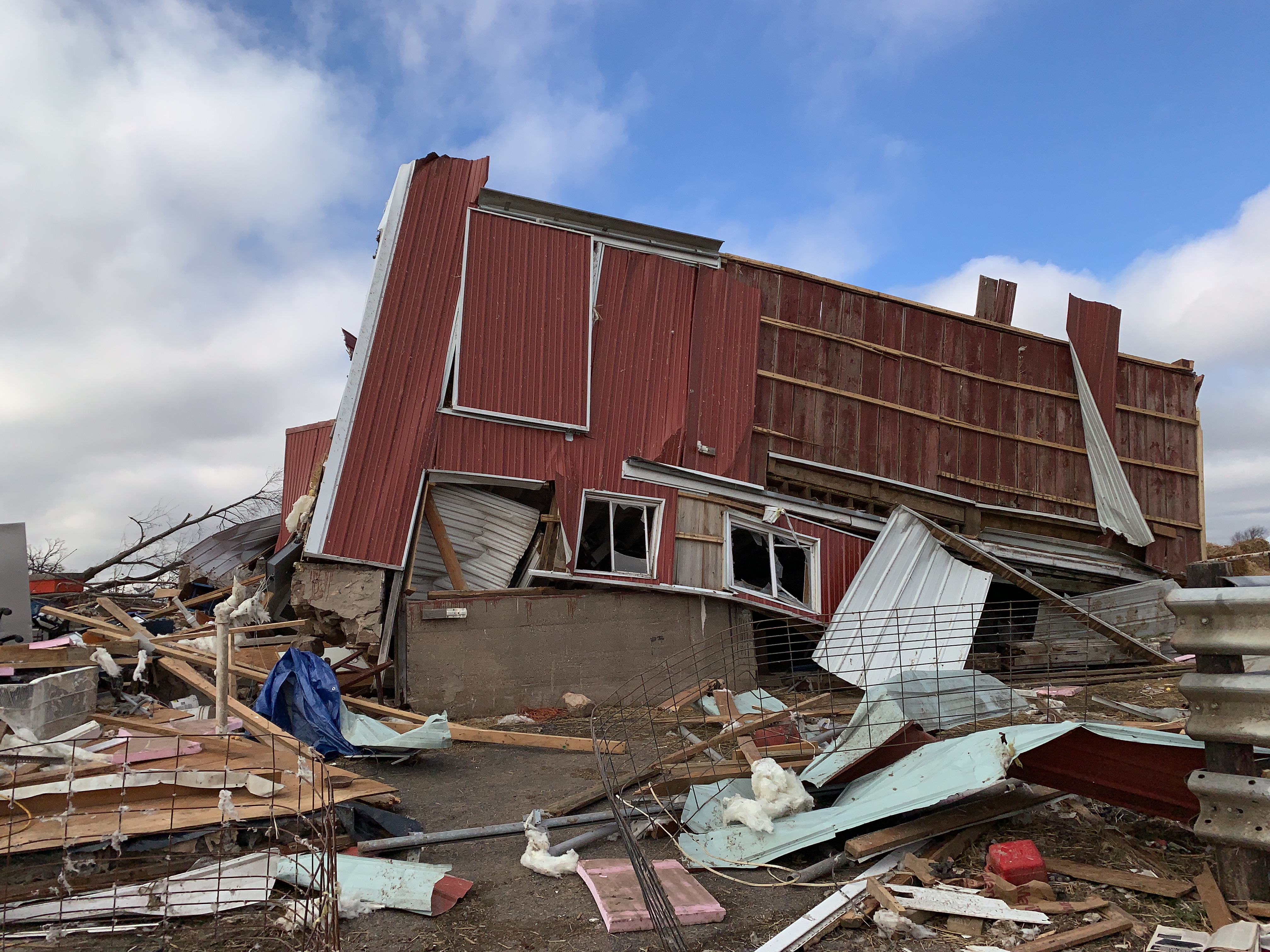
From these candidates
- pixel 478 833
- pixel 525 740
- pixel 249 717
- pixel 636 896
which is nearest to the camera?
pixel 636 896

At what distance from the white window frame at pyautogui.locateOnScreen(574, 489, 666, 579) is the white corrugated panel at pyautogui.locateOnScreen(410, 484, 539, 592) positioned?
29.1 inches

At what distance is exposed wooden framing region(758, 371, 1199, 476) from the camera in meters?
13.9

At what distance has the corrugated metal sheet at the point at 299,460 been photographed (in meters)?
16.8

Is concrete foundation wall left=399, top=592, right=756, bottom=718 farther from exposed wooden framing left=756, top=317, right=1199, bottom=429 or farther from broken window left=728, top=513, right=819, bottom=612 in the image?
exposed wooden framing left=756, top=317, right=1199, bottom=429

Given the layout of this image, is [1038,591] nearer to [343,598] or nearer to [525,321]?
[525,321]

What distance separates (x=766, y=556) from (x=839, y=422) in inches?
109

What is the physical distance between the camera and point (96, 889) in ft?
15.3

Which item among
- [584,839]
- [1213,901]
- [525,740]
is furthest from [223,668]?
[1213,901]

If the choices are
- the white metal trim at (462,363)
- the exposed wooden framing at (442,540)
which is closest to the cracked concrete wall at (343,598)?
the exposed wooden framing at (442,540)

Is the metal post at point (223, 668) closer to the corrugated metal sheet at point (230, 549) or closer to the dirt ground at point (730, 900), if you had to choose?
the dirt ground at point (730, 900)

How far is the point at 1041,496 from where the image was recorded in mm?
15164

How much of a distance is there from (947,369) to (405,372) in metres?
9.42

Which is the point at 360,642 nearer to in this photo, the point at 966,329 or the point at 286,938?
the point at 286,938

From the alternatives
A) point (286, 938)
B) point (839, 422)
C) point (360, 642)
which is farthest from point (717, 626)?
point (286, 938)
